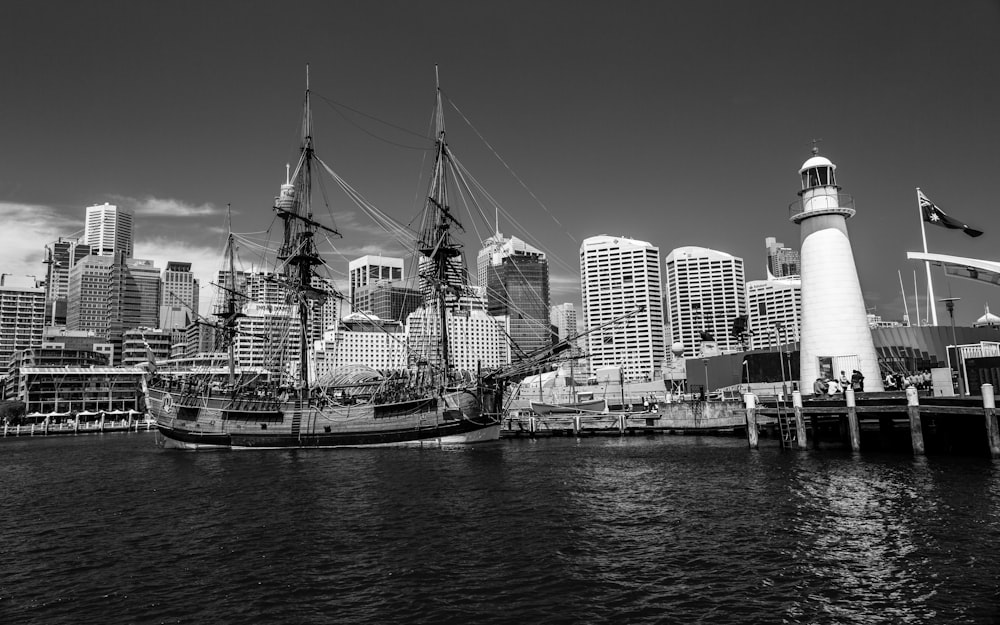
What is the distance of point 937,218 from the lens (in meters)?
42.2

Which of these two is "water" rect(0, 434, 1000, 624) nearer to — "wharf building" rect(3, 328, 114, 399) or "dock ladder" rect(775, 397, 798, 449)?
"dock ladder" rect(775, 397, 798, 449)

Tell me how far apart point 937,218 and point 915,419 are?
14095 mm

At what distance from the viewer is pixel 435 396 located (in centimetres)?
5909

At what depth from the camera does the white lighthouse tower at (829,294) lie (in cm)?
4681

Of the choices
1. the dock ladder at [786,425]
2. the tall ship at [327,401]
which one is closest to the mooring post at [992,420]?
the dock ladder at [786,425]

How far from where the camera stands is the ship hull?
192 feet

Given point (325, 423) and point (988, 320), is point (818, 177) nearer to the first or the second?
point (325, 423)

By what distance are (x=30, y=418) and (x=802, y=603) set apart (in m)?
162

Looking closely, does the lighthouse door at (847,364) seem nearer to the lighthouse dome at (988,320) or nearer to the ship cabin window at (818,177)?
the ship cabin window at (818,177)

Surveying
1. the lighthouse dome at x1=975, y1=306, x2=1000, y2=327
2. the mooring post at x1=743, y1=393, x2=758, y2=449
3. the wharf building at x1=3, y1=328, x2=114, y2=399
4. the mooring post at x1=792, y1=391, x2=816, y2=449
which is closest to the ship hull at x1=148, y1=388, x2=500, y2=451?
the mooring post at x1=743, y1=393, x2=758, y2=449

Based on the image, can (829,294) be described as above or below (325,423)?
above

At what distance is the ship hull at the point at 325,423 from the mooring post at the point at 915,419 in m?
33.9

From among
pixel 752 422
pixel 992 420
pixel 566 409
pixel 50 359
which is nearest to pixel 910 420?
pixel 992 420

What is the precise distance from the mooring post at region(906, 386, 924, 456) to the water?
101cm
